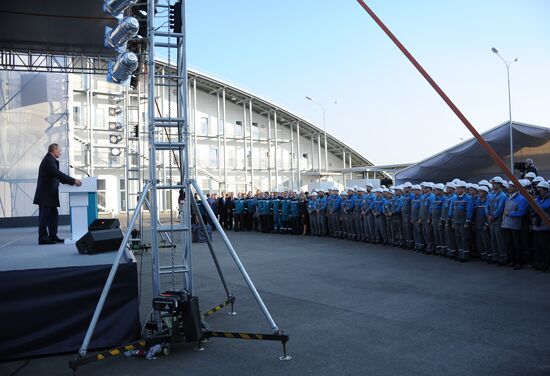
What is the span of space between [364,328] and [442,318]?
1165 millimetres

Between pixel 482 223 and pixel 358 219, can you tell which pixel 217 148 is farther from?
pixel 482 223

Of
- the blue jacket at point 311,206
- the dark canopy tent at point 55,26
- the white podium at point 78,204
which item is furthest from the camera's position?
the blue jacket at point 311,206

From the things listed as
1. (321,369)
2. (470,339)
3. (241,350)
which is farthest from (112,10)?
(470,339)

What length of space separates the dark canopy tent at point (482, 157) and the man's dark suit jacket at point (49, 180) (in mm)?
16888

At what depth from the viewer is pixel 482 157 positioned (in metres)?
21.7

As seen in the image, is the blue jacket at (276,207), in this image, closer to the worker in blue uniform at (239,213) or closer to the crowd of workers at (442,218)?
the crowd of workers at (442,218)

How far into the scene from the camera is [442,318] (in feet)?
20.1

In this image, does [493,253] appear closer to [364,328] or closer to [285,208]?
[364,328]

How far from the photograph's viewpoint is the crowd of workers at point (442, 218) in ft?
32.2

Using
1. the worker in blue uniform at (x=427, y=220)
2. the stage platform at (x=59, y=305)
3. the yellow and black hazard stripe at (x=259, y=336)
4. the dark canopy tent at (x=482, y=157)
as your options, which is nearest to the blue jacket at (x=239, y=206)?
the dark canopy tent at (x=482, y=157)

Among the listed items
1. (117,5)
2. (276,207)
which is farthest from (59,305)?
(276,207)

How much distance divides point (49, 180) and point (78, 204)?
3.45 feet

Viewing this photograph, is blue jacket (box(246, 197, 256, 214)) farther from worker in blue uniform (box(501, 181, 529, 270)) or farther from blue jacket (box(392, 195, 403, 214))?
worker in blue uniform (box(501, 181, 529, 270))

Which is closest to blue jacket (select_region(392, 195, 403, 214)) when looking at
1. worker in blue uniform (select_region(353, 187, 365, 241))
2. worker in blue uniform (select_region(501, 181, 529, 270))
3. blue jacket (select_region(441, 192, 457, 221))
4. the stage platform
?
worker in blue uniform (select_region(353, 187, 365, 241))
